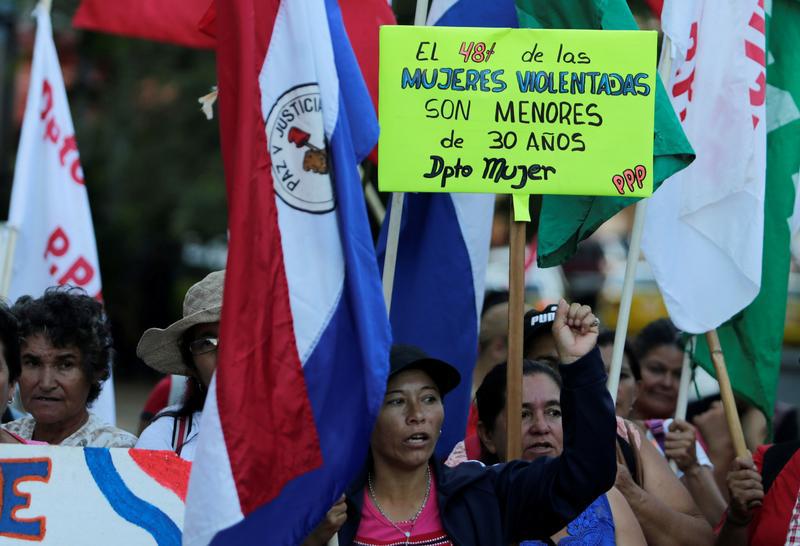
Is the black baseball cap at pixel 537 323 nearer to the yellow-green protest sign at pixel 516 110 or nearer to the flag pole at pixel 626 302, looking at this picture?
the flag pole at pixel 626 302

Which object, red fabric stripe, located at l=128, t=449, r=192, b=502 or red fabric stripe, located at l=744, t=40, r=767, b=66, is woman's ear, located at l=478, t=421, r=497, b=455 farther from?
red fabric stripe, located at l=744, t=40, r=767, b=66

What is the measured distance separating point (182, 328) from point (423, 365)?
1.17 m

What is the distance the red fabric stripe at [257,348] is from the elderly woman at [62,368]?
1292mm

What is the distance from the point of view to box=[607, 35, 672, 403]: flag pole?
577 centimetres

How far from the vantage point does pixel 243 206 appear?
4430 mm

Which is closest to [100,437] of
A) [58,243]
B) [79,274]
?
[79,274]

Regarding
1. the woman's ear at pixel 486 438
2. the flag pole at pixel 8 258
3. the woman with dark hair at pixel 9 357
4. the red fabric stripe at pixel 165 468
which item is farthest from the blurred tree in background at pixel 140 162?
the red fabric stripe at pixel 165 468

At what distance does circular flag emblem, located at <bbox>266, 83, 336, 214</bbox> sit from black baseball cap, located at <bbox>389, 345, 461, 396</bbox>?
0.52m

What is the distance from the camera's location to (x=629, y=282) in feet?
19.5

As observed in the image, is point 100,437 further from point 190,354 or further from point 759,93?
point 759,93

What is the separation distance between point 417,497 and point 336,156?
1.07m

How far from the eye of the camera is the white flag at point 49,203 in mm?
7617

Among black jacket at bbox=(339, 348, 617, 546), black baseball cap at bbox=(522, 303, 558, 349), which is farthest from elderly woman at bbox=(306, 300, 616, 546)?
black baseball cap at bbox=(522, 303, 558, 349)

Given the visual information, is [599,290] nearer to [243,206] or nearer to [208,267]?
[208,267]
